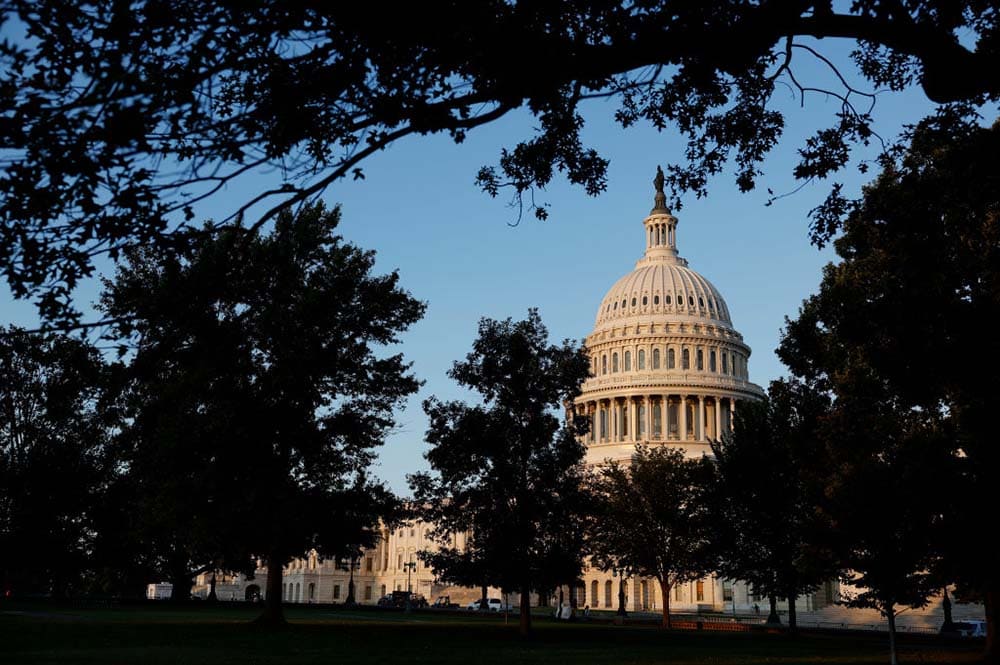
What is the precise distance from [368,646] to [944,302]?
804 inches

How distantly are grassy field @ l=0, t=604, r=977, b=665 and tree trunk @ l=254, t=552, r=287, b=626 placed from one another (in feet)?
3.26

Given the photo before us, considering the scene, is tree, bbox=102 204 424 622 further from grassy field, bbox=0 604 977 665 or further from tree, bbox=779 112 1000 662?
tree, bbox=779 112 1000 662

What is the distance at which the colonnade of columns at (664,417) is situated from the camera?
5266 inches

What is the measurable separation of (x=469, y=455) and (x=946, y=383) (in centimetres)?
2213

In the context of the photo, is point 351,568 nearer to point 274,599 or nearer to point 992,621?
point 274,599

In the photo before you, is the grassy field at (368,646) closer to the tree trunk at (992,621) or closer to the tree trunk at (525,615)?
the tree trunk at (525,615)

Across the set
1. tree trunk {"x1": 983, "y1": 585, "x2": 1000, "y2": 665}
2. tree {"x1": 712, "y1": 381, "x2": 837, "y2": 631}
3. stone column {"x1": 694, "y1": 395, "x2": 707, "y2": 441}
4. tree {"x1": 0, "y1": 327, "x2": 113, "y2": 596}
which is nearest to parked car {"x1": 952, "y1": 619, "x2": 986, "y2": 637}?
tree {"x1": 712, "y1": 381, "x2": 837, "y2": 631}

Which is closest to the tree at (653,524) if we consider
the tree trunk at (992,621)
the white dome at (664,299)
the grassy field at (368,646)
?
the grassy field at (368,646)

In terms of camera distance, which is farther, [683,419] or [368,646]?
[683,419]

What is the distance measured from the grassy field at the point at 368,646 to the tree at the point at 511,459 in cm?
341

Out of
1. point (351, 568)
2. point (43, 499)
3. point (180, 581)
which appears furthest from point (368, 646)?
point (351, 568)

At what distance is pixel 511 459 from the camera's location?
135 ft

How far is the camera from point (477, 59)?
12125 mm

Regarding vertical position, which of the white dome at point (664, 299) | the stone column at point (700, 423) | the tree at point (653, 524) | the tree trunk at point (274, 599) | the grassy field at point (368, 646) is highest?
the white dome at point (664, 299)
